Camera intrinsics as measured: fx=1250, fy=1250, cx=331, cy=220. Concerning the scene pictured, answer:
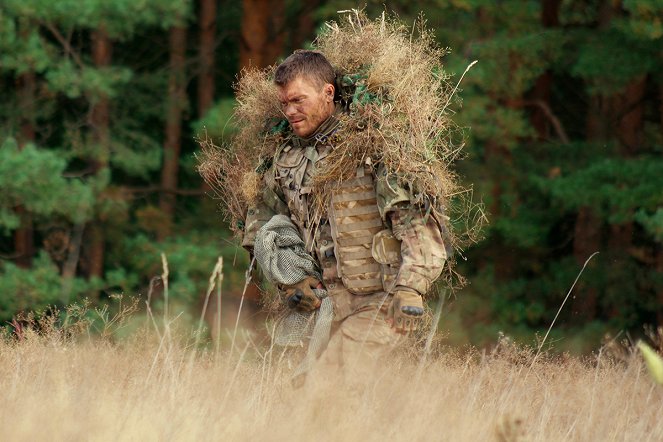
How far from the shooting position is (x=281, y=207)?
19.4 feet

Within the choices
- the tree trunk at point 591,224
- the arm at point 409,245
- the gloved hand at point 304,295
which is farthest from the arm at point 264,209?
the tree trunk at point 591,224

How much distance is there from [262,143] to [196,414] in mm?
1746

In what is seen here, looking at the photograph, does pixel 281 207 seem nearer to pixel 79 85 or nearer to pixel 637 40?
pixel 79 85

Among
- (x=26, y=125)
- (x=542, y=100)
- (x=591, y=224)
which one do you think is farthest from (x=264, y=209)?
(x=542, y=100)

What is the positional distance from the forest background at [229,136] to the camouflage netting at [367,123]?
5913 millimetres

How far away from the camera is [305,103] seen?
5492 mm

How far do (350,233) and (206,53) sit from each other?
1094 cm

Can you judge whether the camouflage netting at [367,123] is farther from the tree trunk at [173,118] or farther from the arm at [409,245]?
the tree trunk at [173,118]

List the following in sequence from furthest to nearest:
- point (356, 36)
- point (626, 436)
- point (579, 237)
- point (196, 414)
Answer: point (579, 237) < point (356, 36) < point (626, 436) < point (196, 414)

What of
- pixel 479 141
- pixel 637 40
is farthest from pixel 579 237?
pixel 637 40

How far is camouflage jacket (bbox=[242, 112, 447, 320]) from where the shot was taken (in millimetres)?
5367

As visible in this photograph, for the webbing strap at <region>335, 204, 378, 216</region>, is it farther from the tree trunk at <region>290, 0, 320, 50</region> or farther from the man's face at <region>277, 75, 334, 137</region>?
the tree trunk at <region>290, 0, 320, 50</region>

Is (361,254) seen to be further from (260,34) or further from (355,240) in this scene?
(260,34)

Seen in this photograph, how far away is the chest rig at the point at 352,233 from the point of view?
18.0 feet
